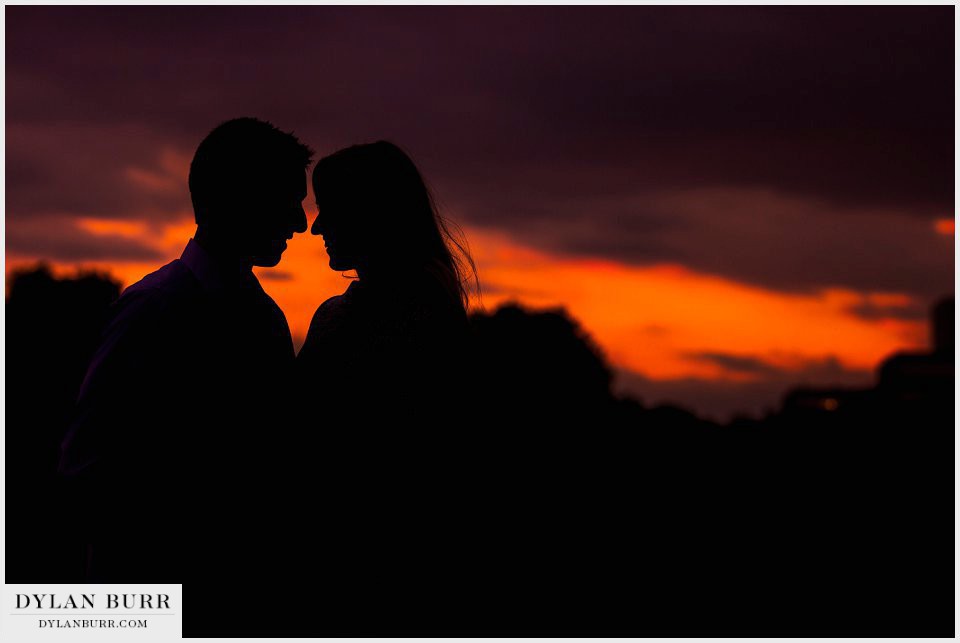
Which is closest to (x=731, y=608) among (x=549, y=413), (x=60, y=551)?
(x=60, y=551)

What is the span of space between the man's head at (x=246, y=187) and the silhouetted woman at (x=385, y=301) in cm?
21

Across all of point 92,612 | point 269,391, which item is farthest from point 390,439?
point 92,612

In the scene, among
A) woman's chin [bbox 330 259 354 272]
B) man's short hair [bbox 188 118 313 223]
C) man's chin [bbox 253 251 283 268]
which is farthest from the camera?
woman's chin [bbox 330 259 354 272]

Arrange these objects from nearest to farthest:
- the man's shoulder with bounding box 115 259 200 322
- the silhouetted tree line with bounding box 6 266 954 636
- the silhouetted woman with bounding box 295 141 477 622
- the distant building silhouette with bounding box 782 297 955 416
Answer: the man's shoulder with bounding box 115 259 200 322 < the silhouetted woman with bounding box 295 141 477 622 < the silhouetted tree line with bounding box 6 266 954 636 < the distant building silhouette with bounding box 782 297 955 416

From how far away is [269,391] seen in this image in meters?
3.68

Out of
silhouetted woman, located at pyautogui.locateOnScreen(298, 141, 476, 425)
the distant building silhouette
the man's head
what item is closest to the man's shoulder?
the man's head

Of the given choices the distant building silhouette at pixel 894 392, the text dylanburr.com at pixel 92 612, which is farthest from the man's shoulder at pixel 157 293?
the distant building silhouette at pixel 894 392

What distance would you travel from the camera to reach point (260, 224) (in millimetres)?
3943

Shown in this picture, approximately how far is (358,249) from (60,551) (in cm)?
1011

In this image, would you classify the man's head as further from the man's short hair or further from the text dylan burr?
the text dylan burr

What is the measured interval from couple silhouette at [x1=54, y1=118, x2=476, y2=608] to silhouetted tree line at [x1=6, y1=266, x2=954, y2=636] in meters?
0.22

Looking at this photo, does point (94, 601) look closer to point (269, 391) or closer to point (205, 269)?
point (269, 391)

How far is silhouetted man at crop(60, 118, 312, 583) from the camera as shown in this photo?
3328 millimetres

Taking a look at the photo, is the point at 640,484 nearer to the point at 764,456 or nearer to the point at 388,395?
the point at 764,456
